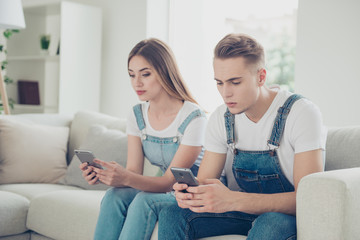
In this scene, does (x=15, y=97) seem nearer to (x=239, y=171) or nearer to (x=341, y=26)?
(x=341, y=26)

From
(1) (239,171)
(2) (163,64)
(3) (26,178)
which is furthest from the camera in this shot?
(3) (26,178)

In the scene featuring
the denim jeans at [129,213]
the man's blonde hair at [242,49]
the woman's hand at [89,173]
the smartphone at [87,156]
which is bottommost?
the denim jeans at [129,213]

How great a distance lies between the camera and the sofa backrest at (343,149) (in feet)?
6.62

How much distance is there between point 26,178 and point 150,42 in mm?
1258

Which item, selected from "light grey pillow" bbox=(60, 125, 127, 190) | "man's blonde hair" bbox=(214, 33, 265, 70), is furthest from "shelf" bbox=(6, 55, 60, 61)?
"man's blonde hair" bbox=(214, 33, 265, 70)

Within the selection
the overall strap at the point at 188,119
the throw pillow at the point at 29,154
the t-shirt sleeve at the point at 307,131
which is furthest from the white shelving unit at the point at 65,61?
the t-shirt sleeve at the point at 307,131

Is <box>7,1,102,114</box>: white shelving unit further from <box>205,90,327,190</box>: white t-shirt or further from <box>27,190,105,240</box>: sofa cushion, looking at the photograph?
<box>205,90,327,190</box>: white t-shirt

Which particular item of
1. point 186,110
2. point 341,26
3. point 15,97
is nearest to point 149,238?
point 186,110

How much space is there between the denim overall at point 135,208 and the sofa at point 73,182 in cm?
7

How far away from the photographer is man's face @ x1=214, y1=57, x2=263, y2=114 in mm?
1772

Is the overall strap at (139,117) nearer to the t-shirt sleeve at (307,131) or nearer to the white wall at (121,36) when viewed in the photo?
the t-shirt sleeve at (307,131)

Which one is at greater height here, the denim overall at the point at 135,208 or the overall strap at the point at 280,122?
the overall strap at the point at 280,122

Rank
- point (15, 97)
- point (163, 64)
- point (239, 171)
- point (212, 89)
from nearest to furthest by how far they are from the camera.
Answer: point (239, 171) → point (163, 64) → point (212, 89) → point (15, 97)

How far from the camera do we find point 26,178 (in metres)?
3.01
